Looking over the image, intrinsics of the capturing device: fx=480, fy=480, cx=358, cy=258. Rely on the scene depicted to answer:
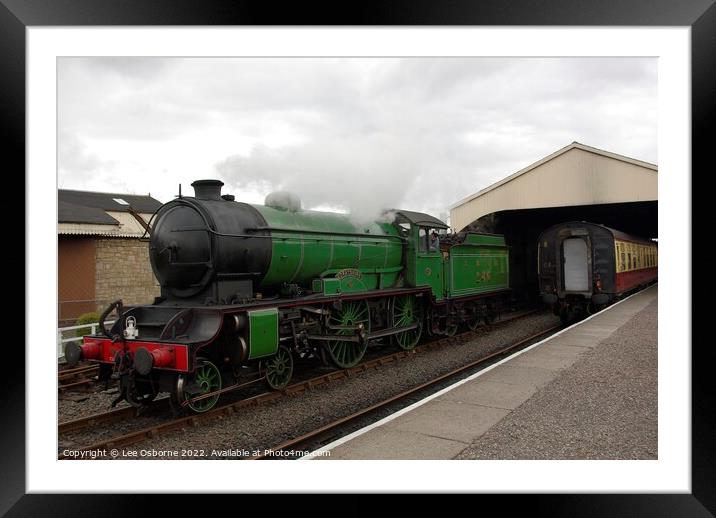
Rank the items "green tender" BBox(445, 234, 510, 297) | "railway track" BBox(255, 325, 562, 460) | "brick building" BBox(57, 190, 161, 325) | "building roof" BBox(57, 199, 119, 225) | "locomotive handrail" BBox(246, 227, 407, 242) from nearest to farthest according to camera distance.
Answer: "railway track" BBox(255, 325, 562, 460) → "locomotive handrail" BBox(246, 227, 407, 242) → "building roof" BBox(57, 199, 119, 225) → "brick building" BBox(57, 190, 161, 325) → "green tender" BBox(445, 234, 510, 297)

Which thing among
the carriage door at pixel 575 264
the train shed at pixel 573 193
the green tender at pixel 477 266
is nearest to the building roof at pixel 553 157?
the train shed at pixel 573 193

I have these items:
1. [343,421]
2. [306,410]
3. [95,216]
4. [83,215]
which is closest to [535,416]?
[343,421]

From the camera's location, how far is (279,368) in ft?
24.9

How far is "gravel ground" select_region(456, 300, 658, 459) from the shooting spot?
16.4 ft

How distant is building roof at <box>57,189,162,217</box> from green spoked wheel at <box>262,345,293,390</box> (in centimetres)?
349

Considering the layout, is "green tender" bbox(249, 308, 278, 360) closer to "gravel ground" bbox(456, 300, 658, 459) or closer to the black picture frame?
the black picture frame

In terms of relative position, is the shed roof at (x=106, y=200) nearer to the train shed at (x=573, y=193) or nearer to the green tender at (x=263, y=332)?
the green tender at (x=263, y=332)

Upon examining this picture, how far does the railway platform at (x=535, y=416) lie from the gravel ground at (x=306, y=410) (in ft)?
4.39

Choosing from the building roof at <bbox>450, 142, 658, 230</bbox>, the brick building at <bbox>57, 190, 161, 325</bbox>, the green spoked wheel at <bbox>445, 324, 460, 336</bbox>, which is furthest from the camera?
the green spoked wheel at <bbox>445, 324, 460, 336</bbox>

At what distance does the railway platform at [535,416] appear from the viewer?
4.98m

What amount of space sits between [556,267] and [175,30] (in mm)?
13736

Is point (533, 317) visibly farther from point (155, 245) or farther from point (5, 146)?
point (5, 146)

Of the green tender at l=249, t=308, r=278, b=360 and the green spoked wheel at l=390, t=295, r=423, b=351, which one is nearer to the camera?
the green tender at l=249, t=308, r=278, b=360

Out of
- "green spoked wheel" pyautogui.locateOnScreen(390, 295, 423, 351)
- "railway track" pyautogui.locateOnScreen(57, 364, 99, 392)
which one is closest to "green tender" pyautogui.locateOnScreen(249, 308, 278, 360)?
"railway track" pyautogui.locateOnScreen(57, 364, 99, 392)
